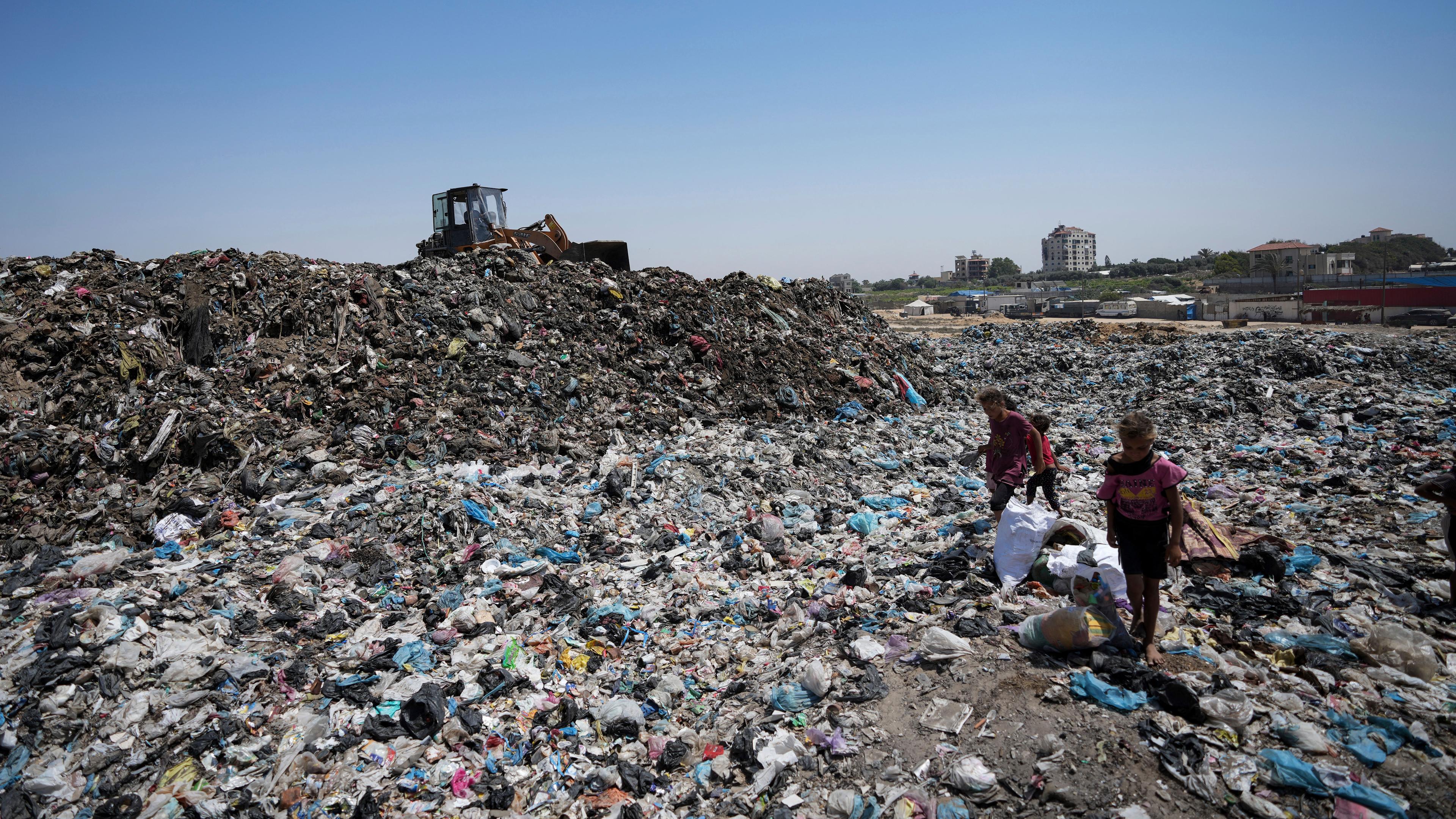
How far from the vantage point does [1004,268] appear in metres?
104

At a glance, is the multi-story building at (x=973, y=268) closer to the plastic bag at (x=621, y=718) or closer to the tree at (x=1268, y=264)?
the tree at (x=1268, y=264)

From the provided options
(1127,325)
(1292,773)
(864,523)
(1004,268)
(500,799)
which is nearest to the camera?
(1292,773)

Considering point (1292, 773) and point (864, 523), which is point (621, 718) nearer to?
point (1292, 773)

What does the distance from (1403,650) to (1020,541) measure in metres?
1.73

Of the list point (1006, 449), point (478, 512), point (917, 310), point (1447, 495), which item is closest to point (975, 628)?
point (1006, 449)

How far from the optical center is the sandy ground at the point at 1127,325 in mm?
22297

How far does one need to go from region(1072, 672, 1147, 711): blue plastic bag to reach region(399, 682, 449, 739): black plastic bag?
3047mm

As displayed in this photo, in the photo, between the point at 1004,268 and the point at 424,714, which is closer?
the point at 424,714

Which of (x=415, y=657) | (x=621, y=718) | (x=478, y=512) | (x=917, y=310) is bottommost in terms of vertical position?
(x=621, y=718)

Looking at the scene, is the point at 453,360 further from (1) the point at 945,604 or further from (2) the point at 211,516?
(1) the point at 945,604

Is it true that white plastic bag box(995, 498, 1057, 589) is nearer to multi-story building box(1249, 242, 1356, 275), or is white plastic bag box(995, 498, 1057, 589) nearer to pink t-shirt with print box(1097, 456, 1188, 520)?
pink t-shirt with print box(1097, 456, 1188, 520)

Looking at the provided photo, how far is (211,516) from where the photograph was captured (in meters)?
5.95

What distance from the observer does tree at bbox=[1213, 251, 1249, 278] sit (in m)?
60.8

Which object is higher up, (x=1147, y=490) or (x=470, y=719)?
(x=1147, y=490)
